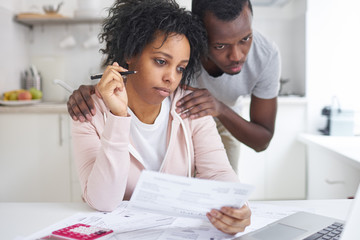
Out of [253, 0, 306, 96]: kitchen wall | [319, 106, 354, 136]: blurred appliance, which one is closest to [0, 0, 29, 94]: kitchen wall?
[253, 0, 306, 96]: kitchen wall

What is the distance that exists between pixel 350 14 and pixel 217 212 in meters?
3.04

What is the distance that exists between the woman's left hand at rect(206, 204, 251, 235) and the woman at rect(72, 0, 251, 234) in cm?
25

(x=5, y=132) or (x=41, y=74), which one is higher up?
(x=41, y=74)

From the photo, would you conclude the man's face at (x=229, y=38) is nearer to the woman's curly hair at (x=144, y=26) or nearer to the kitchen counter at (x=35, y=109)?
the woman's curly hair at (x=144, y=26)

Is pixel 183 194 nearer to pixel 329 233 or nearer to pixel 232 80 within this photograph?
pixel 329 233

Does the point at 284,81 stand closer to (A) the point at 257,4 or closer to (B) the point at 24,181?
(A) the point at 257,4

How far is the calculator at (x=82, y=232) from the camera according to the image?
2.55ft

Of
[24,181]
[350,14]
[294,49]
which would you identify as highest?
[350,14]

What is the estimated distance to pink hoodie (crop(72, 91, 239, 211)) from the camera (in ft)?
3.05

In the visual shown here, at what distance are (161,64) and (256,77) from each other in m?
0.65

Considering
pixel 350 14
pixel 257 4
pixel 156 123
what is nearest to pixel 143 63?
pixel 156 123

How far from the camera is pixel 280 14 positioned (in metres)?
3.68

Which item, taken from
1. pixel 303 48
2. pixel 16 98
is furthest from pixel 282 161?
pixel 16 98

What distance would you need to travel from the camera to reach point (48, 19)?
3.36 meters
